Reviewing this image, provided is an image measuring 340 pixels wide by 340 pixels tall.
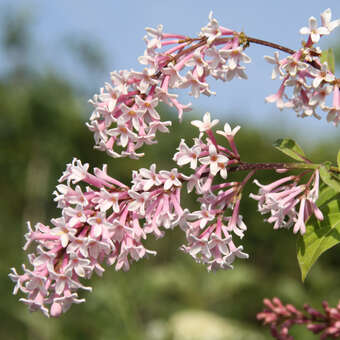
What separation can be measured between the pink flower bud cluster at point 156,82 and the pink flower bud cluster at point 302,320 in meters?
1.13

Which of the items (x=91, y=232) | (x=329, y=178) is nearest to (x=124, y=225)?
(x=91, y=232)

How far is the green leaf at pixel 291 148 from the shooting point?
1807 mm

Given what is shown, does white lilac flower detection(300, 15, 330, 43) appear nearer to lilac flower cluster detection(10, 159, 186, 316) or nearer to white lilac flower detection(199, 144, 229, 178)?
white lilac flower detection(199, 144, 229, 178)

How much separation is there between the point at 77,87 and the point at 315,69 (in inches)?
1160

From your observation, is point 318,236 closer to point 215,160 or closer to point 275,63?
point 215,160

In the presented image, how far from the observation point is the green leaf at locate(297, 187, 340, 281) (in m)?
1.65

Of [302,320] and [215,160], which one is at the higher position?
[215,160]

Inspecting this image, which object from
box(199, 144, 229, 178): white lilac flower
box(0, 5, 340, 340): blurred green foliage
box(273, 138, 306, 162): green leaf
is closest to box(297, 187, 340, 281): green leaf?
box(273, 138, 306, 162): green leaf

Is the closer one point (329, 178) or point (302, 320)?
point (329, 178)

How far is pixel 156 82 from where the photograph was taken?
5.65 feet

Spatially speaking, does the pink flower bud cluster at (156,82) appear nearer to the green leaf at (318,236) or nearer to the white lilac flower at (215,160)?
the white lilac flower at (215,160)

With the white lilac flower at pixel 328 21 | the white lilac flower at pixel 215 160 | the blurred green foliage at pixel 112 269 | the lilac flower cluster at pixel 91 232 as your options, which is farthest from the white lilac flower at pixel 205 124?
the blurred green foliage at pixel 112 269

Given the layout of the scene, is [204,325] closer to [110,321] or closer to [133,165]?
[110,321]

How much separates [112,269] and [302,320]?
456 inches
